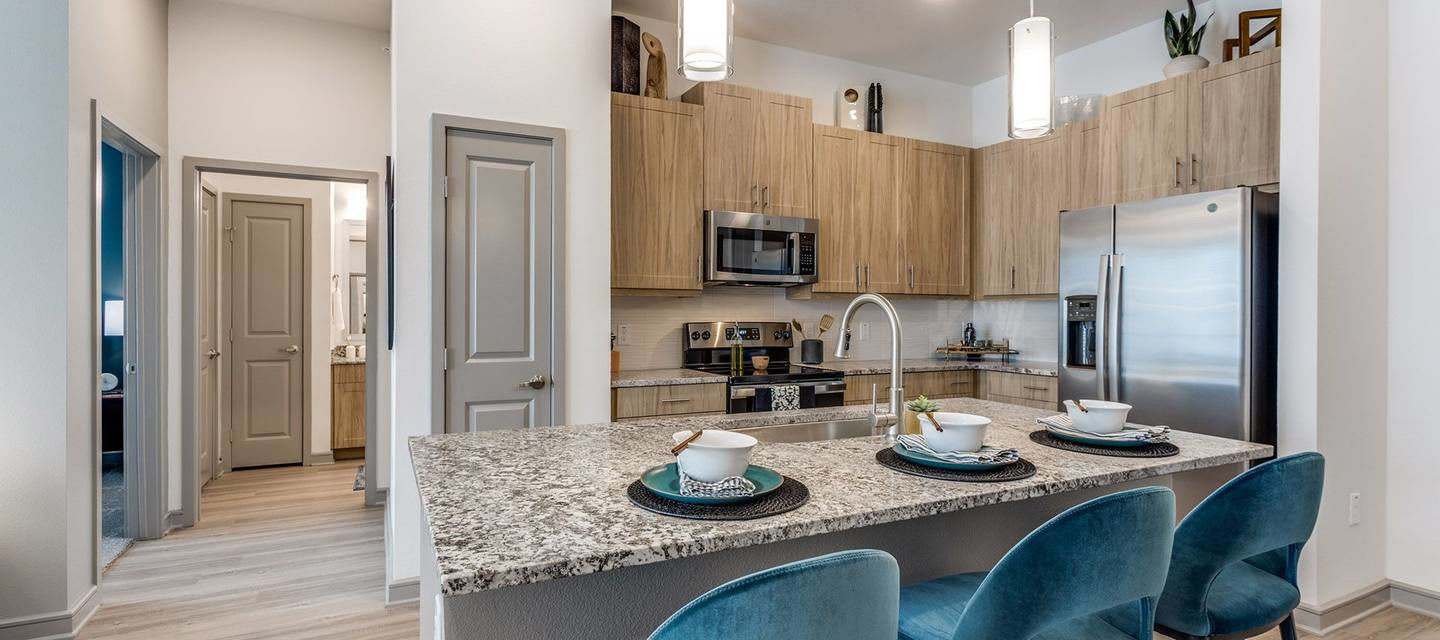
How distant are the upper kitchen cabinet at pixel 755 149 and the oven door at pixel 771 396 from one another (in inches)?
38.3

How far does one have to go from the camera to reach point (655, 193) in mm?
3646

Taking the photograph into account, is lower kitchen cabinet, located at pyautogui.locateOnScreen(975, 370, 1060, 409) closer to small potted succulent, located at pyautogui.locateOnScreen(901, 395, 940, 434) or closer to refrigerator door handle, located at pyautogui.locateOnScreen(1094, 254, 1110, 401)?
refrigerator door handle, located at pyautogui.locateOnScreen(1094, 254, 1110, 401)

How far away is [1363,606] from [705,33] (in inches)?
131

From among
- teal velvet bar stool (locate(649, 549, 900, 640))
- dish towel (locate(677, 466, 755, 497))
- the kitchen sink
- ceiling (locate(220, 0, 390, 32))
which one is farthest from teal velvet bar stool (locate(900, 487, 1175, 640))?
ceiling (locate(220, 0, 390, 32))

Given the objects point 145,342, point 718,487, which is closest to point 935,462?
point 718,487

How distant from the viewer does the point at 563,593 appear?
1.28 metres

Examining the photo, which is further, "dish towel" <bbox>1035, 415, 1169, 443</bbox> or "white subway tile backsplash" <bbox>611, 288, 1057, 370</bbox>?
"white subway tile backsplash" <bbox>611, 288, 1057, 370</bbox>

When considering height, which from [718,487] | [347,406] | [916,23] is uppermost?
[916,23]

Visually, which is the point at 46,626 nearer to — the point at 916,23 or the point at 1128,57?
the point at 916,23

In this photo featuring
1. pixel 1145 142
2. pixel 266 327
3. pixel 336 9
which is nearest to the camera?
pixel 1145 142

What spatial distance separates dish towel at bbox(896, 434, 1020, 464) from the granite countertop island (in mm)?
70

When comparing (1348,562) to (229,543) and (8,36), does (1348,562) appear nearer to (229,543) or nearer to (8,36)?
(229,543)

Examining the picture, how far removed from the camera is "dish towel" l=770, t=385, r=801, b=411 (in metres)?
3.69

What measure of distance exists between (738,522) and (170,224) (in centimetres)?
390
